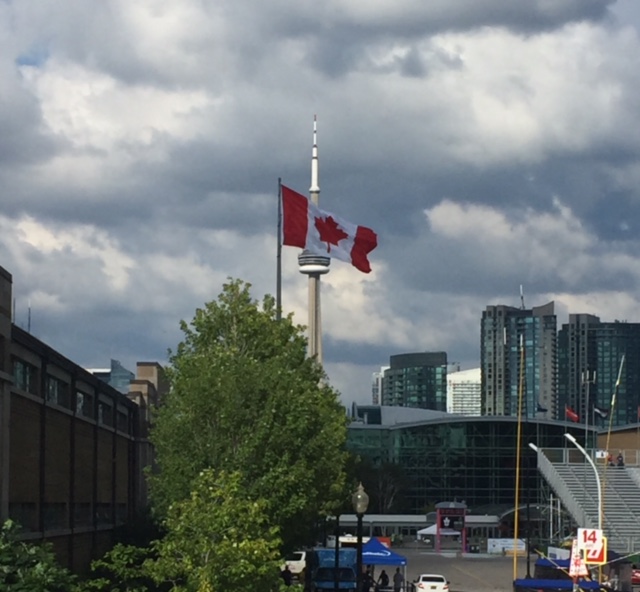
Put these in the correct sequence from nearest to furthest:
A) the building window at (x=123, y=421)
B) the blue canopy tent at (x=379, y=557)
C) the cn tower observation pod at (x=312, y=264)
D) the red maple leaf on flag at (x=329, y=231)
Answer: the red maple leaf on flag at (x=329, y=231), the building window at (x=123, y=421), the blue canopy tent at (x=379, y=557), the cn tower observation pod at (x=312, y=264)

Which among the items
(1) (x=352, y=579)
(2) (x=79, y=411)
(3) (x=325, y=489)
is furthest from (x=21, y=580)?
(1) (x=352, y=579)

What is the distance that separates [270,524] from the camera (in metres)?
39.2

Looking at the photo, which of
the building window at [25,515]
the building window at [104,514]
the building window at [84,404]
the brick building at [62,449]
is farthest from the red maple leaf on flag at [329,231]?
Answer: the building window at [25,515]

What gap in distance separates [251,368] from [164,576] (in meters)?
12.1

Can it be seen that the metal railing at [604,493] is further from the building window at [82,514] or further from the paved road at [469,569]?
the building window at [82,514]

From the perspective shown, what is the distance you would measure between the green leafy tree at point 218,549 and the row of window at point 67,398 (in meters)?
6.64

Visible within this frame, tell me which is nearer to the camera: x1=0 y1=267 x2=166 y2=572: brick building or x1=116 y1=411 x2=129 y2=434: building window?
x1=0 y1=267 x2=166 y2=572: brick building

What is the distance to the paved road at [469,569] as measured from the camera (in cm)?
6956

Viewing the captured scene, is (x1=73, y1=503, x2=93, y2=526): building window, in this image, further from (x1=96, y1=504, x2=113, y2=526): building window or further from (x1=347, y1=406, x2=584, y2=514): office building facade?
(x1=347, y1=406, x2=584, y2=514): office building facade

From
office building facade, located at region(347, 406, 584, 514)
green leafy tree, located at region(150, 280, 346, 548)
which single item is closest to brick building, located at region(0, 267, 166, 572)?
green leafy tree, located at region(150, 280, 346, 548)

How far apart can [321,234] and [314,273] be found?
87.9 m

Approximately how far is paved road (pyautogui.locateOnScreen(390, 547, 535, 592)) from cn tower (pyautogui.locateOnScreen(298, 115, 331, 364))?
30781mm

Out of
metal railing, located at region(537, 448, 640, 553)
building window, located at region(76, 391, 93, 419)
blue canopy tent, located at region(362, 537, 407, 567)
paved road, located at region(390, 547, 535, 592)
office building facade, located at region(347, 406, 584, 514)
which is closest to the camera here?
building window, located at region(76, 391, 93, 419)

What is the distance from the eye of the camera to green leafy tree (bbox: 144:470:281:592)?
27.6 metres
